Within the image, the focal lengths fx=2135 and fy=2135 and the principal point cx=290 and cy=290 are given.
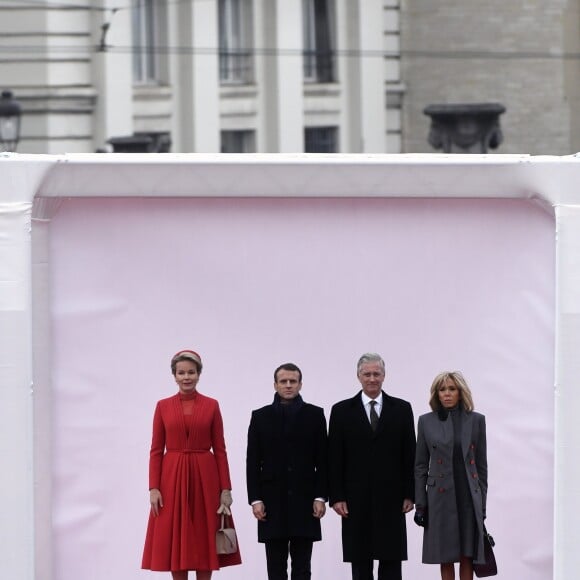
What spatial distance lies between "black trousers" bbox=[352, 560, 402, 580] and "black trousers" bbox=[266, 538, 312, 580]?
0.23 meters

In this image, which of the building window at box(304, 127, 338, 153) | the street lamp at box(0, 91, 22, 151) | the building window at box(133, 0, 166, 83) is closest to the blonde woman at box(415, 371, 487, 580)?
the street lamp at box(0, 91, 22, 151)

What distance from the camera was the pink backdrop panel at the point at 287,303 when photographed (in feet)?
32.6

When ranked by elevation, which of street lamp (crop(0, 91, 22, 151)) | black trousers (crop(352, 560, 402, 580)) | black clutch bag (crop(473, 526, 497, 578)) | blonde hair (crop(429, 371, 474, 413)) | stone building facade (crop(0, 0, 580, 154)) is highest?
stone building facade (crop(0, 0, 580, 154))

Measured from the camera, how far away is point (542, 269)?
32.5 ft

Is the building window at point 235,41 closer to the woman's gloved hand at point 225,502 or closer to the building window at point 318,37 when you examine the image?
the building window at point 318,37

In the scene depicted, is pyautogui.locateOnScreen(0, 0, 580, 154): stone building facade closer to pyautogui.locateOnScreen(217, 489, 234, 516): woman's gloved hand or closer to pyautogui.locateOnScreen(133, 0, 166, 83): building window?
pyautogui.locateOnScreen(133, 0, 166, 83): building window

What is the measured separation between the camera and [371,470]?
10281mm

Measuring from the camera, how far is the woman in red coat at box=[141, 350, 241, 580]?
9.98 meters

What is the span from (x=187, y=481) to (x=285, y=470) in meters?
0.50

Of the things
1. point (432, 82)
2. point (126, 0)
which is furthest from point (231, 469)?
point (432, 82)

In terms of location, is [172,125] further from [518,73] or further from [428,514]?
[428,514]

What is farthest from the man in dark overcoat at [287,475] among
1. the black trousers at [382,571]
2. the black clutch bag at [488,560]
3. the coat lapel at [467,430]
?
the black clutch bag at [488,560]

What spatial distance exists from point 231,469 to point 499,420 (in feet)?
4.29

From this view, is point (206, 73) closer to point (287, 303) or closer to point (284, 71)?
point (284, 71)
